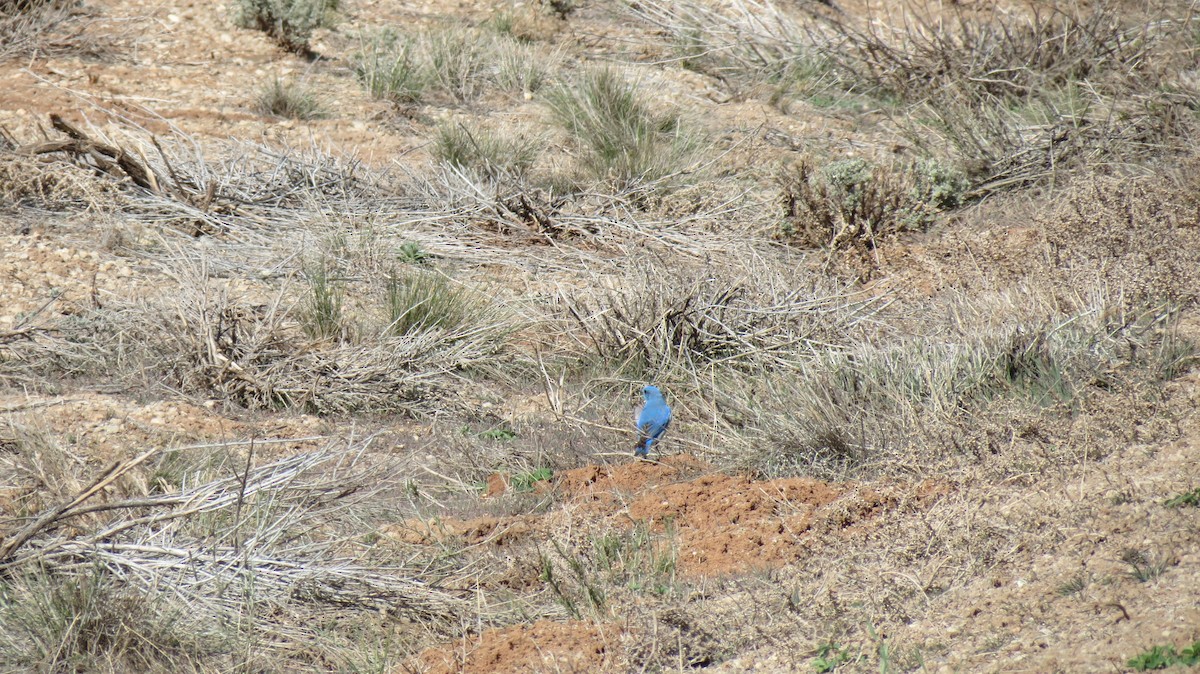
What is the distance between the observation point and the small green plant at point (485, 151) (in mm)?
7527

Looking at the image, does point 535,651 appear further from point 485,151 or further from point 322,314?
point 485,151

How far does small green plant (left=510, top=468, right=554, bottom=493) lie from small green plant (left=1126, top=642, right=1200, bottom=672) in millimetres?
2477

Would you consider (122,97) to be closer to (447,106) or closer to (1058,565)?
(447,106)

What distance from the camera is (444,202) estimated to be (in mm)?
7129

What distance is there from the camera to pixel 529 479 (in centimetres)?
452

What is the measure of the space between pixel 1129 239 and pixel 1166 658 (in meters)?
3.78

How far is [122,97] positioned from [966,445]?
6.66m

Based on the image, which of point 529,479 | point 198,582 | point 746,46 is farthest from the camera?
point 746,46

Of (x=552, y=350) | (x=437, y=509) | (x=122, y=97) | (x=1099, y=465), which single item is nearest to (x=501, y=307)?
(x=552, y=350)

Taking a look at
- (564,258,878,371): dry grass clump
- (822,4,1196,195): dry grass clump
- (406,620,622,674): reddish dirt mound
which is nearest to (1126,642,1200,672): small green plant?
(406,620,622,674): reddish dirt mound

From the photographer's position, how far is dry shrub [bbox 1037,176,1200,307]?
485 centimetres

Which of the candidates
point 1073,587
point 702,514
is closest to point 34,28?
point 702,514

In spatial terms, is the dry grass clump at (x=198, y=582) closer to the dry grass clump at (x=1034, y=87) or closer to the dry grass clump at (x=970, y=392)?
the dry grass clump at (x=970, y=392)

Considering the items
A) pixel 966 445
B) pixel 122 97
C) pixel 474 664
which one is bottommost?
pixel 122 97
